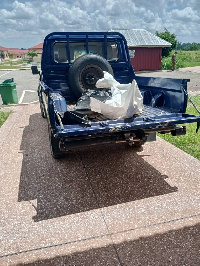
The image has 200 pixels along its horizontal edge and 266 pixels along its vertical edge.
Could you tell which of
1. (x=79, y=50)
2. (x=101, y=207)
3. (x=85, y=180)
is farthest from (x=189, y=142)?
(x=79, y=50)

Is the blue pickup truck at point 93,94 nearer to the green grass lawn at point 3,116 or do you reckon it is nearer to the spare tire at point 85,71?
the spare tire at point 85,71

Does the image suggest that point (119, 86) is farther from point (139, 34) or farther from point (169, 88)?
point (139, 34)

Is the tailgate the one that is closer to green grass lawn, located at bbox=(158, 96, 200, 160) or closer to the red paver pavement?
the red paver pavement

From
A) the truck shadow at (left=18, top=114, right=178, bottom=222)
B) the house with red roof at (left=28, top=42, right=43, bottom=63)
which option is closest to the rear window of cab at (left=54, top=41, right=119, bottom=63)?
the truck shadow at (left=18, top=114, right=178, bottom=222)

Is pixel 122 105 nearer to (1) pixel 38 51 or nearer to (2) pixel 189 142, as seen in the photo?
(2) pixel 189 142

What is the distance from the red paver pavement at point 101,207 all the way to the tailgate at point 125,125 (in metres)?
0.99

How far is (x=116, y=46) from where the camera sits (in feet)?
20.1

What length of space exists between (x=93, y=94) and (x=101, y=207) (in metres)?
2.06

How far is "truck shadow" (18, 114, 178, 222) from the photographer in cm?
343

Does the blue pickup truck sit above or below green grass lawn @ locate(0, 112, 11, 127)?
above

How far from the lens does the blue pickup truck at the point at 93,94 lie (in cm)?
331

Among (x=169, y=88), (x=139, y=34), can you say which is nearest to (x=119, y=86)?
(x=169, y=88)

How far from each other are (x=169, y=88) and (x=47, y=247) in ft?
10.3

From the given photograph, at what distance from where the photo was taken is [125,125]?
333 centimetres
